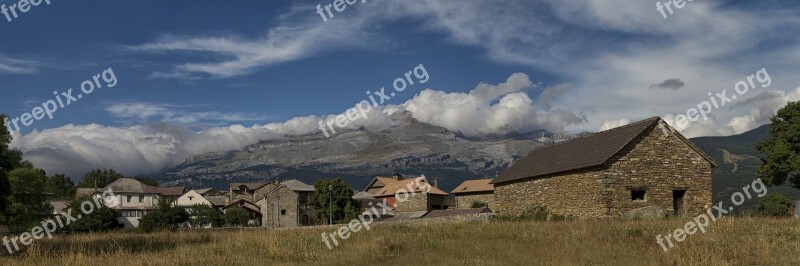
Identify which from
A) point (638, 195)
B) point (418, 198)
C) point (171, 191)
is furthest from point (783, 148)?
point (171, 191)

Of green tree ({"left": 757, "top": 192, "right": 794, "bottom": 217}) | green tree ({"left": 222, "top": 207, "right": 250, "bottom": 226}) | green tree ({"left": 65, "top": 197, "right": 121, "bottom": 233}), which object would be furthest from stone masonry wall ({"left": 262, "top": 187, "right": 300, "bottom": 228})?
green tree ({"left": 757, "top": 192, "right": 794, "bottom": 217})

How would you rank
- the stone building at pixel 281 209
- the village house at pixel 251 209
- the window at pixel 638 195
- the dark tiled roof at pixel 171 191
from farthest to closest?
the dark tiled roof at pixel 171 191, the village house at pixel 251 209, the stone building at pixel 281 209, the window at pixel 638 195

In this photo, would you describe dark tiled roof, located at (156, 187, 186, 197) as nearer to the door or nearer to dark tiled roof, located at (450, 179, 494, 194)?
dark tiled roof, located at (450, 179, 494, 194)

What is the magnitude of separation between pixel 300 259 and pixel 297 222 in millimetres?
78034

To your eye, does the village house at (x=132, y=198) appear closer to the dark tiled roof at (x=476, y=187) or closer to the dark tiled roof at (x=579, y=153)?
the dark tiled roof at (x=476, y=187)

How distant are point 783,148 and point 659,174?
20.7 metres

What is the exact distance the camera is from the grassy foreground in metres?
14.0

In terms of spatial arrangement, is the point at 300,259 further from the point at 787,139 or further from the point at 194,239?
the point at 787,139

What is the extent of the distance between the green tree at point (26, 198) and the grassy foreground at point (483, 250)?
93.7 feet

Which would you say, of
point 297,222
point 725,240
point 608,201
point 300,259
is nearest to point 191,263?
point 300,259

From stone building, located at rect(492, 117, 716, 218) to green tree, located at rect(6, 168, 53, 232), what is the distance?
1402 inches

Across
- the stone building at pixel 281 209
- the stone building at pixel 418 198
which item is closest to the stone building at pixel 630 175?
the stone building at pixel 418 198

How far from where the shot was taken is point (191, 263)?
531 inches

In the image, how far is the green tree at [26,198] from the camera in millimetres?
43125
